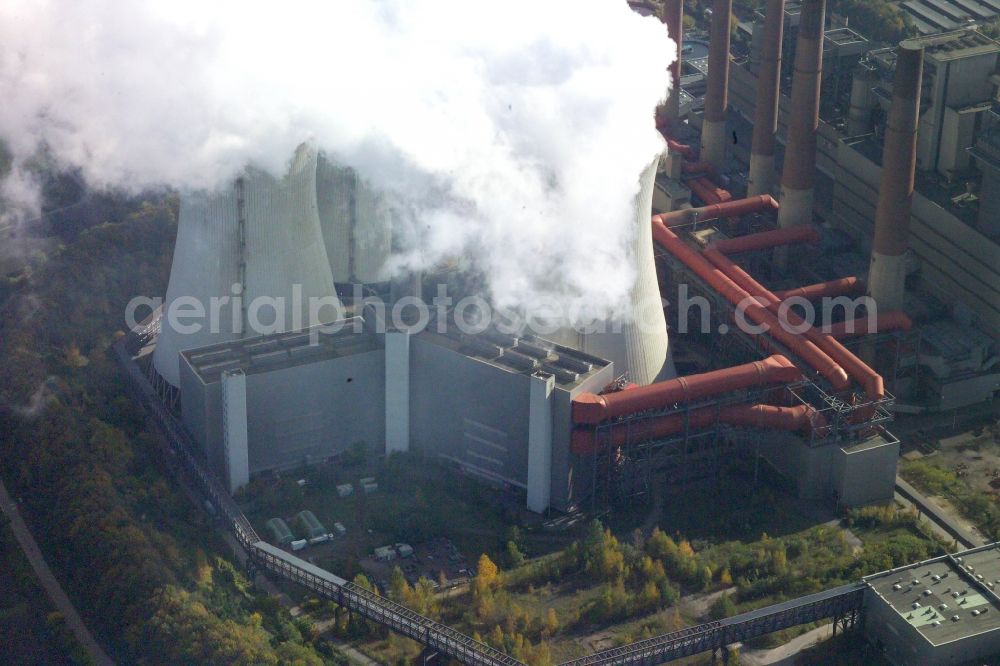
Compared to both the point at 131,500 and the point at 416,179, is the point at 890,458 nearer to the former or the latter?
the point at 416,179

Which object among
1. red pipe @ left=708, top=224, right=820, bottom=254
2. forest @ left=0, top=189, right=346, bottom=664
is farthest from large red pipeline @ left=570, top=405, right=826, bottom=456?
forest @ left=0, top=189, right=346, bottom=664

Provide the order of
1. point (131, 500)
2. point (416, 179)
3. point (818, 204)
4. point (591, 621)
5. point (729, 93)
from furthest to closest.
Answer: point (729, 93) → point (818, 204) → point (416, 179) → point (131, 500) → point (591, 621)

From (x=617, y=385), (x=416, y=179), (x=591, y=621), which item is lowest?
(x=591, y=621)

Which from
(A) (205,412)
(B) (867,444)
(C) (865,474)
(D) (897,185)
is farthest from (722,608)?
(D) (897,185)

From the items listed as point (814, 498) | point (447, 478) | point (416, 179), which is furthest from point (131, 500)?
point (814, 498)

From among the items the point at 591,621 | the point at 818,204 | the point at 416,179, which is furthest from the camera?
the point at 818,204

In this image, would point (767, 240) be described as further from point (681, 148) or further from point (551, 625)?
point (551, 625)

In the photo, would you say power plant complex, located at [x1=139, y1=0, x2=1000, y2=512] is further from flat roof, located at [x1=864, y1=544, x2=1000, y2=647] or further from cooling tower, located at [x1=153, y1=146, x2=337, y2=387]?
flat roof, located at [x1=864, y1=544, x2=1000, y2=647]
